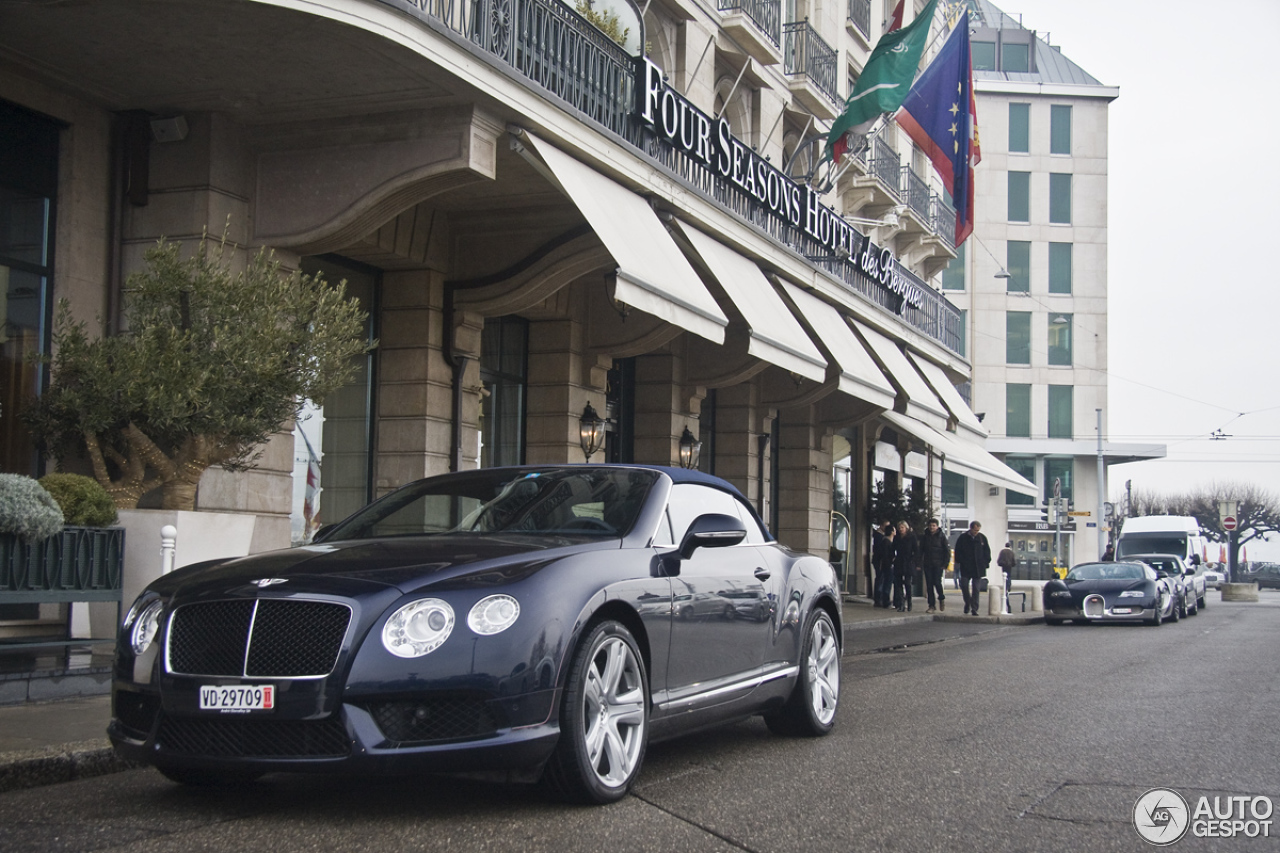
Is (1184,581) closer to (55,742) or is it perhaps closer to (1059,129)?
(55,742)

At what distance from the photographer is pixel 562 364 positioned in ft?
58.3

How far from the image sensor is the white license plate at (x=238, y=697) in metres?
4.83

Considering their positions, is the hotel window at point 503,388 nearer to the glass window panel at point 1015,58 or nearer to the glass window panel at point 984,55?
the glass window panel at point 984,55

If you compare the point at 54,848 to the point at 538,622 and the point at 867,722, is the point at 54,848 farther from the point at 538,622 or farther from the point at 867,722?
the point at 867,722

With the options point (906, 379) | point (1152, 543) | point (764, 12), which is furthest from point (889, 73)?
point (1152, 543)

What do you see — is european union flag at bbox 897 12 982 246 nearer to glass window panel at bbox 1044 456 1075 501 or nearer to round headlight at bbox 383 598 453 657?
round headlight at bbox 383 598 453 657

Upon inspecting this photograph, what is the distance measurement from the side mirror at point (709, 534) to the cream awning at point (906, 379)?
16.9m

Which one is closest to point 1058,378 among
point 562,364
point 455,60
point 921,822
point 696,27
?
point 696,27

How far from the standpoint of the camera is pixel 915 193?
3328 centimetres

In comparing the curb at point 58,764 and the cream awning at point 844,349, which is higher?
the cream awning at point 844,349

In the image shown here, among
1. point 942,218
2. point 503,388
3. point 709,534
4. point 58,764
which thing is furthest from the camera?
point 942,218

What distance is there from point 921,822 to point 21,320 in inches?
356

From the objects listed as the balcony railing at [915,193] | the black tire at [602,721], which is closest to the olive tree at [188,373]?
the black tire at [602,721]

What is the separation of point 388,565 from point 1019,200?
201 feet
